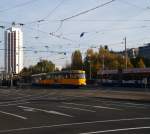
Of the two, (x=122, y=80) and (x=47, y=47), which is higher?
(x=47, y=47)

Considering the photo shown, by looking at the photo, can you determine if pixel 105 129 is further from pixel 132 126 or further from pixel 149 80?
pixel 149 80

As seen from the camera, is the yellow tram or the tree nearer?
the yellow tram

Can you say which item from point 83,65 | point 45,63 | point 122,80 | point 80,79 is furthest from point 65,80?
point 45,63

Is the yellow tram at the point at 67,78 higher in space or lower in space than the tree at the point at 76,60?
lower

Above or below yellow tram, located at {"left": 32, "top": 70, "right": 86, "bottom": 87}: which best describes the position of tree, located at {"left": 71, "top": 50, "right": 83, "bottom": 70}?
above

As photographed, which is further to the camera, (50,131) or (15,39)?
(15,39)

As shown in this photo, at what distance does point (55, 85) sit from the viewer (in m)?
78.4

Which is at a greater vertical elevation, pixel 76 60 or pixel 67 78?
pixel 76 60

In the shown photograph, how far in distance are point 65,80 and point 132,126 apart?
185ft

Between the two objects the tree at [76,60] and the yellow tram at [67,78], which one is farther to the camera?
the tree at [76,60]

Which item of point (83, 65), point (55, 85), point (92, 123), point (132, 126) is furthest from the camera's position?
point (83, 65)

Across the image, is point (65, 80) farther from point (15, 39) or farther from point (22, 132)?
point (22, 132)

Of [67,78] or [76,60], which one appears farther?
[76,60]

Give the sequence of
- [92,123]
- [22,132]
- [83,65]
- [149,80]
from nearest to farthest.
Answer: [22,132]
[92,123]
[149,80]
[83,65]
